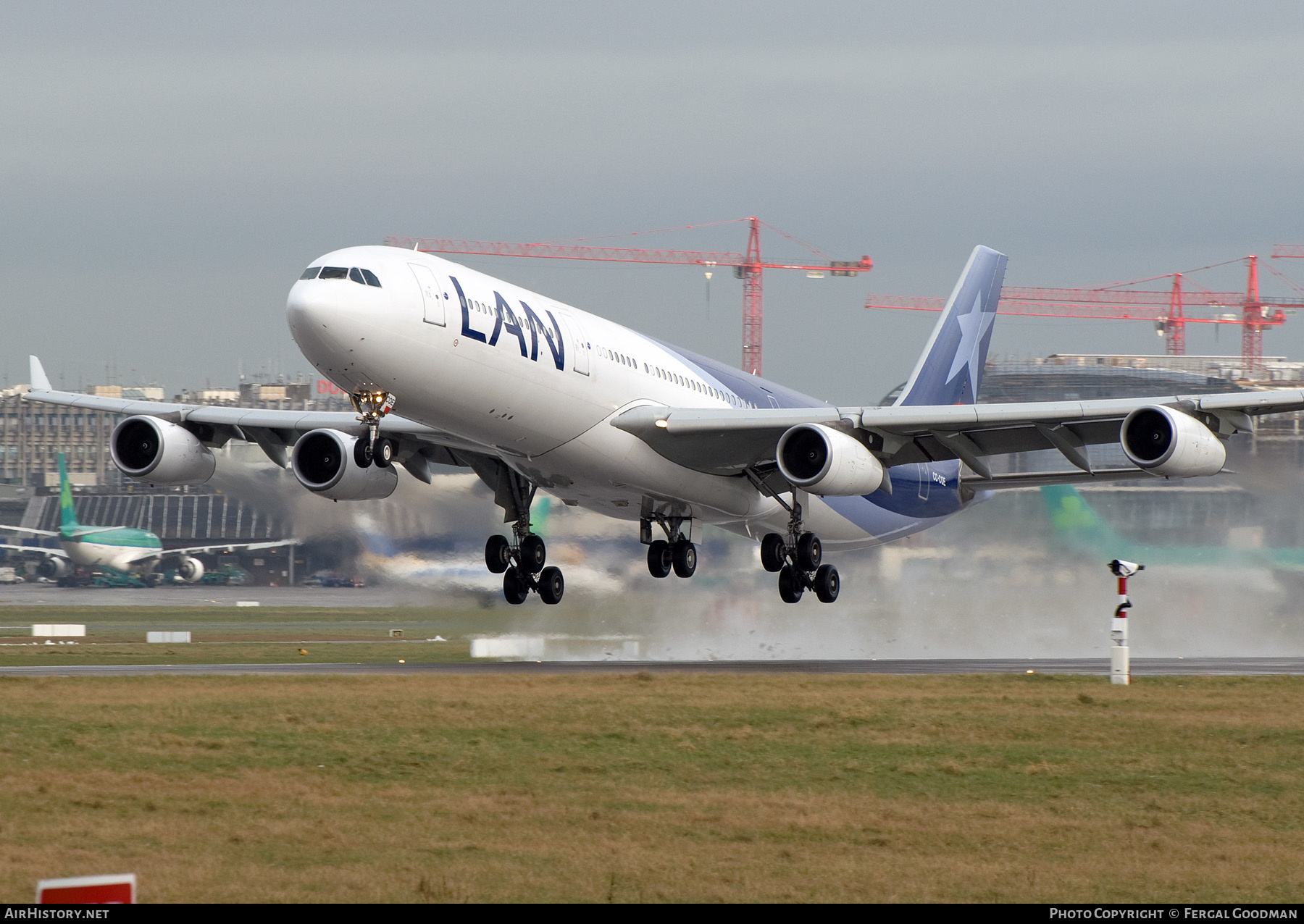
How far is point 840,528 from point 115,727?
21054mm

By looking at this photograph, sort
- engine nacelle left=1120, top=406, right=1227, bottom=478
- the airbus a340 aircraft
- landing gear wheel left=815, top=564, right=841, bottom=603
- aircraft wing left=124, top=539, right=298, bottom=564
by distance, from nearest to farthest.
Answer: the airbus a340 aircraft, engine nacelle left=1120, top=406, right=1227, bottom=478, landing gear wheel left=815, top=564, right=841, bottom=603, aircraft wing left=124, top=539, right=298, bottom=564

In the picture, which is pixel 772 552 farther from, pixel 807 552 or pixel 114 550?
pixel 114 550

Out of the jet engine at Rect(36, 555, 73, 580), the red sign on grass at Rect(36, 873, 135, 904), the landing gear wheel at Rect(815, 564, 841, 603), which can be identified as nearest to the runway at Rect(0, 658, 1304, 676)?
the landing gear wheel at Rect(815, 564, 841, 603)

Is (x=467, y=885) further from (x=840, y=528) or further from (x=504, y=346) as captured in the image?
(x=840, y=528)

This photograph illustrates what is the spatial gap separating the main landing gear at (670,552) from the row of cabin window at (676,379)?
3.09 m

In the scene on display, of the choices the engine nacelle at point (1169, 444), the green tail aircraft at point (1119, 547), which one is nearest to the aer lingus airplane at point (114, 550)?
the green tail aircraft at point (1119, 547)

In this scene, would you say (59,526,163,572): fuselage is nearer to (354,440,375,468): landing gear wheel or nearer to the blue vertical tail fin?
the blue vertical tail fin

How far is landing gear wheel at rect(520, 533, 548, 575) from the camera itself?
1467 inches

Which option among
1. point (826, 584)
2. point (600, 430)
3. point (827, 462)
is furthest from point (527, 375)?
point (826, 584)

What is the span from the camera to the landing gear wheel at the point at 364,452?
27.6 m

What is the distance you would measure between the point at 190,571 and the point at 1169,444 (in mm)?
73703

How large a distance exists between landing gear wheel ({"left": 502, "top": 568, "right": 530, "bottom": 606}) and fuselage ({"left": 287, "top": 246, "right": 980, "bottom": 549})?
2.80 metres

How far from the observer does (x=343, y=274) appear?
2586cm
